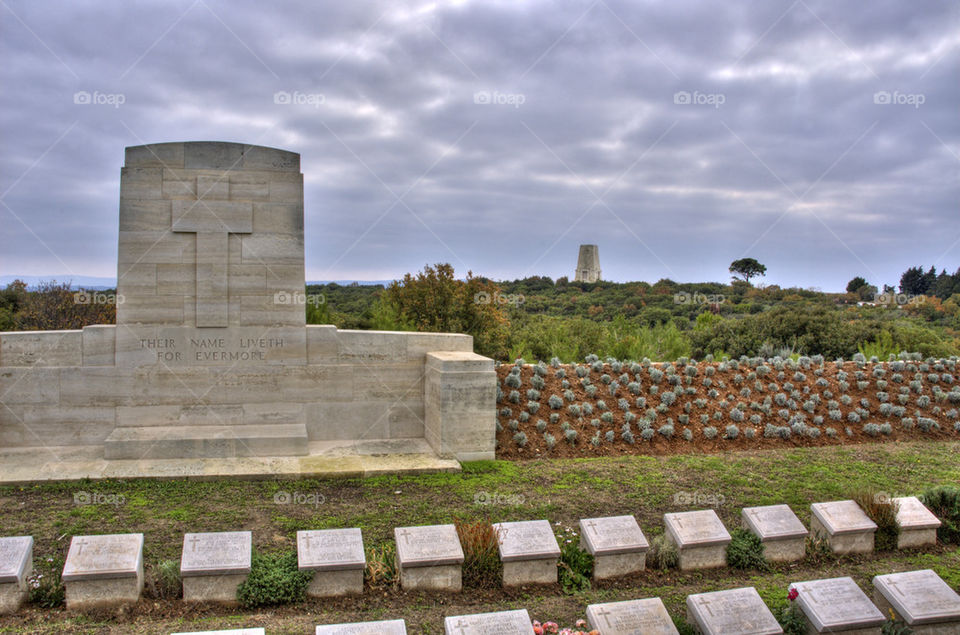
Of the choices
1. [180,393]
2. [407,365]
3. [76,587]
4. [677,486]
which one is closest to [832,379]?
[677,486]

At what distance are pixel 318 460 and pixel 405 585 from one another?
3.21 m

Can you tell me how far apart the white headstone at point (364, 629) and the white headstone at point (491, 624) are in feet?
1.04

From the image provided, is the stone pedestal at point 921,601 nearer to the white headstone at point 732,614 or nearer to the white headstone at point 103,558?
the white headstone at point 732,614

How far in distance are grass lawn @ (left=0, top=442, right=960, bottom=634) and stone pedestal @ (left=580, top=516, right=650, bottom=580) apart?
11 centimetres

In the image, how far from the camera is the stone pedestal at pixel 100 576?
4352 millimetres

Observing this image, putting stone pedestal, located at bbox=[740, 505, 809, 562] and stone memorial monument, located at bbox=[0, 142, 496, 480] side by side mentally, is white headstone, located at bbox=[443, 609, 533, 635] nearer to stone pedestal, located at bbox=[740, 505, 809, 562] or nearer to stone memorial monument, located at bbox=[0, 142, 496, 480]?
stone pedestal, located at bbox=[740, 505, 809, 562]

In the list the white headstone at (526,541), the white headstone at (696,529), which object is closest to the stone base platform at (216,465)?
the white headstone at (526,541)

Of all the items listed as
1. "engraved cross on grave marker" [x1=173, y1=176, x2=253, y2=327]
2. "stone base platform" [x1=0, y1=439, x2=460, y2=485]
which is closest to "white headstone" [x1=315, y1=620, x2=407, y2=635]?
"stone base platform" [x1=0, y1=439, x2=460, y2=485]

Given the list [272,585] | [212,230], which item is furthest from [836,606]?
[212,230]

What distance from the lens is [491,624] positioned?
13.2 feet

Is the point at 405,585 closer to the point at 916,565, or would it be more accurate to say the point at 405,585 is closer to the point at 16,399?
the point at 916,565

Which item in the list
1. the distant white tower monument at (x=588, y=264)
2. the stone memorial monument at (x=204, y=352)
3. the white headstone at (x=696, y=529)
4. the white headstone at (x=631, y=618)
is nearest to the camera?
the white headstone at (x=631, y=618)

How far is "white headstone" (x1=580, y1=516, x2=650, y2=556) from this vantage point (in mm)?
5098

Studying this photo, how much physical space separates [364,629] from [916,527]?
5.17 m
